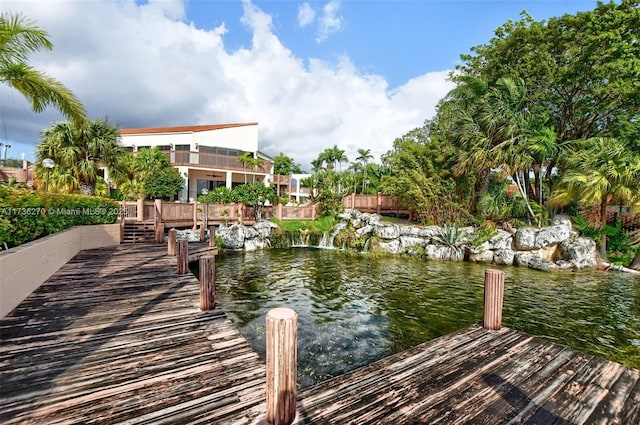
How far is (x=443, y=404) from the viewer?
2.84 metres

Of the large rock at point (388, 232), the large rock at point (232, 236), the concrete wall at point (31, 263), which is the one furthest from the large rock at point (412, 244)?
the concrete wall at point (31, 263)

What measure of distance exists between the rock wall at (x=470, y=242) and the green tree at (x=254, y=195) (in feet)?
5.54

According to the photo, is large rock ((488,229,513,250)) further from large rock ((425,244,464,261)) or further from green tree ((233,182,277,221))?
green tree ((233,182,277,221))

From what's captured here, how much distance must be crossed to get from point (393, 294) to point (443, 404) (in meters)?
6.47

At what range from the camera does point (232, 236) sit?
17.2m

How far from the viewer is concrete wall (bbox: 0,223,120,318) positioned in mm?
4458

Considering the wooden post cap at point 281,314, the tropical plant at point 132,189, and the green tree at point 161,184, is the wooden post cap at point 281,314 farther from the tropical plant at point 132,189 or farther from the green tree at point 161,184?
the tropical plant at point 132,189

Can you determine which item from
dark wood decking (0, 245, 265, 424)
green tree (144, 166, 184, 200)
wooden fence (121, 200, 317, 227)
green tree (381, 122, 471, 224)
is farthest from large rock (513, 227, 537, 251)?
green tree (144, 166, 184, 200)

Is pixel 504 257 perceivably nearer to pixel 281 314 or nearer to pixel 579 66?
pixel 579 66

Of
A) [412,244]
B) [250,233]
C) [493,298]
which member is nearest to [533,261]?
[412,244]

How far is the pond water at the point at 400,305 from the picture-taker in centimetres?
575

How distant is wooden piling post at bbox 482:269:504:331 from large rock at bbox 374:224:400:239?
12.2 metres

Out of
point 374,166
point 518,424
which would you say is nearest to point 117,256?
point 518,424

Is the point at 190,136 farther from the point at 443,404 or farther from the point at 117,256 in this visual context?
the point at 443,404
